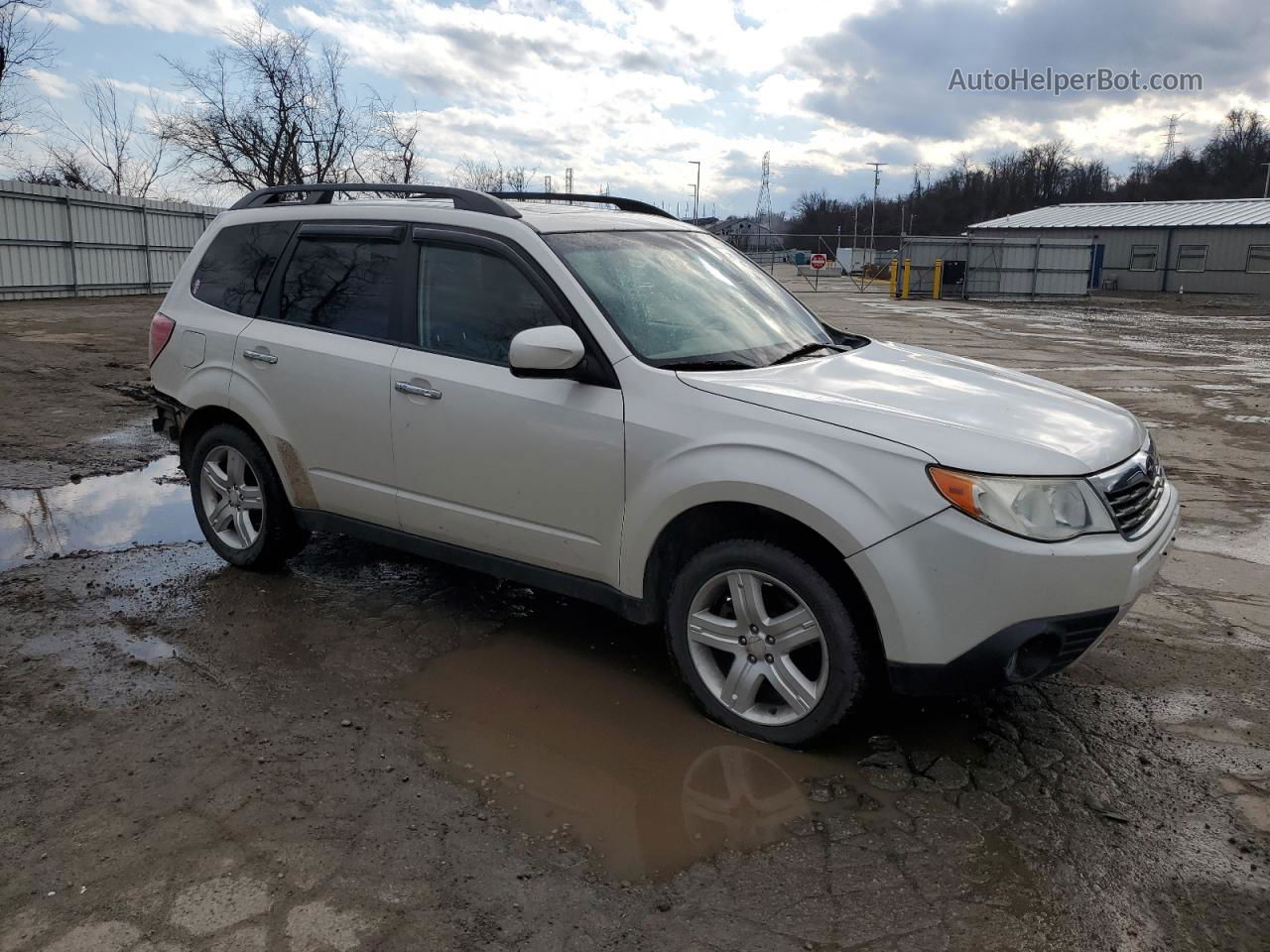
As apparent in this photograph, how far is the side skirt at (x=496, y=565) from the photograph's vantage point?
3812 mm

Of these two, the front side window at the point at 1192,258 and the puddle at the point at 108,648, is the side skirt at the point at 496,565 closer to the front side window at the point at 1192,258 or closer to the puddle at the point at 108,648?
the puddle at the point at 108,648

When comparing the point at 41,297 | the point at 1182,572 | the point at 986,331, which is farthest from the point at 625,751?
the point at 41,297

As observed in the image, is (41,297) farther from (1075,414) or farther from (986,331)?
(1075,414)

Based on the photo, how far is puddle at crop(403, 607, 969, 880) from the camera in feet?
10.0

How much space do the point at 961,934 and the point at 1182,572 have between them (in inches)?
143

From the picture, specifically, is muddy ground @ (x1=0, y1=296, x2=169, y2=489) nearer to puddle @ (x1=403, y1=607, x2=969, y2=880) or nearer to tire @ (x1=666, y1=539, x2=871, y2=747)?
puddle @ (x1=403, y1=607, x2=969, y2=880)

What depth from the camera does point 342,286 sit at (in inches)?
183

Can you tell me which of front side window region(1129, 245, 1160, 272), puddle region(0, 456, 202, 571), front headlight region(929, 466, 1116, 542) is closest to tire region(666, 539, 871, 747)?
front headlight region(929, 466, 1116, 542)

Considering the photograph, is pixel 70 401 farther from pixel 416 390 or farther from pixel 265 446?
pixel 416 390

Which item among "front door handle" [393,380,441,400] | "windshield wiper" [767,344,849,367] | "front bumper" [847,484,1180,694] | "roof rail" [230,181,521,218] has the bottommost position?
"front bumper" [847,484,1180,694]

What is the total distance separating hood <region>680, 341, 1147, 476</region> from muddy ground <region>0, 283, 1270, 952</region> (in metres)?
1.01

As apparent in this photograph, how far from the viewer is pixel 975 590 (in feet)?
9.91

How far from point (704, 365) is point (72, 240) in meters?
25.1

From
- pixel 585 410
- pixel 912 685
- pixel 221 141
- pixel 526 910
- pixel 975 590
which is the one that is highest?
pixel 221 141
